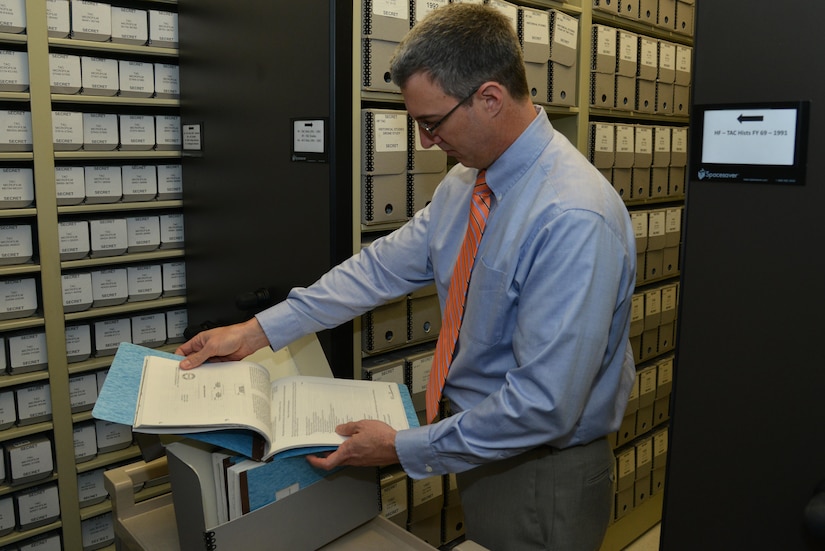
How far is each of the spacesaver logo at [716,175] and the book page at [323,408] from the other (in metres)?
0.70

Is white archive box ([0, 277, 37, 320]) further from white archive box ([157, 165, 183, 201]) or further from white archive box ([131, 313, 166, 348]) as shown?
white archive box ([157, 165, 183, 201])

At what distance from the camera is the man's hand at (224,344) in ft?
4.59

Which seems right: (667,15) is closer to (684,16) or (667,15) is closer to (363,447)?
(684,16)

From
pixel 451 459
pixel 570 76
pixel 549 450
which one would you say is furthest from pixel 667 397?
pixel 451 459

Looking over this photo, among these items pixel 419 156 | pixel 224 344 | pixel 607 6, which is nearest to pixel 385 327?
pixel 419 156

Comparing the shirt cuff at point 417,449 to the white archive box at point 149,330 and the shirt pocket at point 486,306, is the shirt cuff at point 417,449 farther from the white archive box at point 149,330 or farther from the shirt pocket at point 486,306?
the white archive box at point 149,330

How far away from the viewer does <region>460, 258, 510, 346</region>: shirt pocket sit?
1.29 meters

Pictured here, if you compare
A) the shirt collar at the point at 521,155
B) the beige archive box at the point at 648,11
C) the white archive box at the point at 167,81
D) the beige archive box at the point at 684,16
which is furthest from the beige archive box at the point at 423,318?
the beige archive box at the point at 684,16

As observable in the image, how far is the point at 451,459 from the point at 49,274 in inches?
58.9

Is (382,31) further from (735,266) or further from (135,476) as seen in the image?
(135,476)

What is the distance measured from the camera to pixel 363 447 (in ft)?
3.93

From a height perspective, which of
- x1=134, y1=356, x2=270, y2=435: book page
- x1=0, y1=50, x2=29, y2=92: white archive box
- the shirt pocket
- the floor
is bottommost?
the floor

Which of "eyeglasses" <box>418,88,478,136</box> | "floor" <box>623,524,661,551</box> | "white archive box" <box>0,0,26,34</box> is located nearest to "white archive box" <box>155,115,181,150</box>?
"white archive box" <box>0,0,26,34</box>

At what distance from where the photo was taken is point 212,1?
2047 mm
